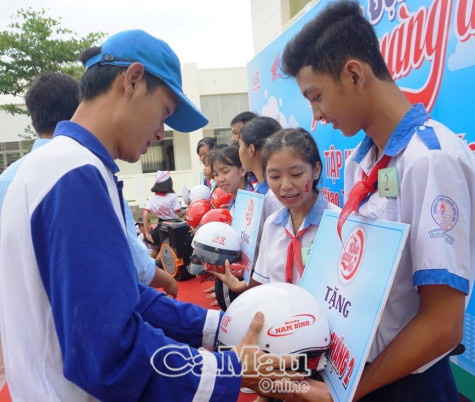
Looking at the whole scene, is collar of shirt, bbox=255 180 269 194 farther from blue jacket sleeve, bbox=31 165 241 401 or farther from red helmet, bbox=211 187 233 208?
blue jacket sleeve, bbox=31 165 241 401

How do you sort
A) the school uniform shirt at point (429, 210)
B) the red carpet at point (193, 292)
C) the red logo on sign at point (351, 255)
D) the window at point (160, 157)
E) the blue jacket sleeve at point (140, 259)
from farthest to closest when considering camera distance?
1. the window at point (160, 157)
2. the red carpet at point (193, 292)
3. the blue jacket sleeve at point (140, 259)
4. the red logo on sign at point (351, 255)
5. the school uniform shirt at point (429, 210)

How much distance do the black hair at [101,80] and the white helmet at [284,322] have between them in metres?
0.79

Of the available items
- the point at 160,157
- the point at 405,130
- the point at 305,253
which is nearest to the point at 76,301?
the point at 405,130

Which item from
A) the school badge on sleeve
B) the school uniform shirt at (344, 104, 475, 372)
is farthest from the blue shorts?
the school badge on sleeve

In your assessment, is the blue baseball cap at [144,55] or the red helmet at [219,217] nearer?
the blue baseball cap at [144,55]

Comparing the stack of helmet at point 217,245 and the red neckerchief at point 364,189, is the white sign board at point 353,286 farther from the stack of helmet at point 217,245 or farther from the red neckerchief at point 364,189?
the stack of helmet at point 217,245

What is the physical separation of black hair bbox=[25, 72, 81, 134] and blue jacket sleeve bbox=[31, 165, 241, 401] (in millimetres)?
1727

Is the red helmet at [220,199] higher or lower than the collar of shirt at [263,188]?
lower

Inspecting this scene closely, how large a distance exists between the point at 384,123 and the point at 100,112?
2.80ft

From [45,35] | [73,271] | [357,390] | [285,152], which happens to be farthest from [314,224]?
[45,35]

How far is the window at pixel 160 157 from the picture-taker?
18734mm

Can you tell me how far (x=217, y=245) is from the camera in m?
2.53

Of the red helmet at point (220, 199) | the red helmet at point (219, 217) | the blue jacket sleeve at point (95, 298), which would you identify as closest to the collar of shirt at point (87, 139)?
the blue jacket sleeve at point (95, 298)

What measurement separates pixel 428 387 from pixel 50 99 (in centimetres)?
242
